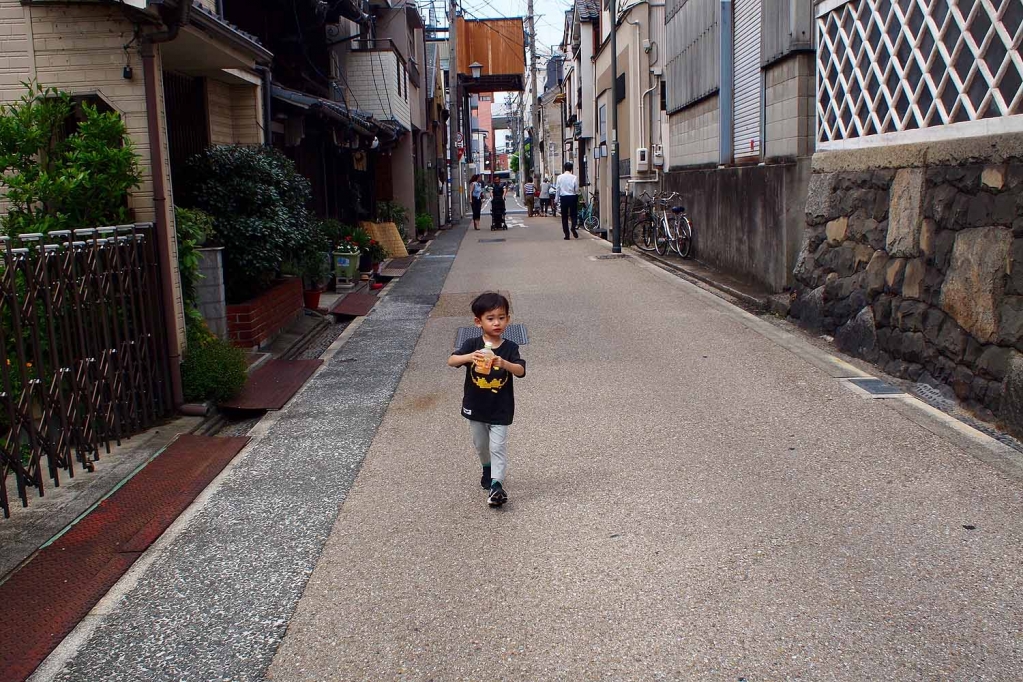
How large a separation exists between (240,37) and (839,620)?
7.12 metres

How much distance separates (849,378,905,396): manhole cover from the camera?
736cm

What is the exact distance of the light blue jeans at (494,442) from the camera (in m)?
5.10

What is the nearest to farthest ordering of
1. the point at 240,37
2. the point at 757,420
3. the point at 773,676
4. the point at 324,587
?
the point at 773,676 → the point at 324,587 → the point at 757,420 → the point at 240,37

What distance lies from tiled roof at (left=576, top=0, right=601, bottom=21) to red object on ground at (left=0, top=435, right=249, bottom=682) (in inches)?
1056

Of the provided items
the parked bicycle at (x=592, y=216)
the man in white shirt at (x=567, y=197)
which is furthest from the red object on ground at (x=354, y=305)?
the parked bicycle at (x=592, y=216)

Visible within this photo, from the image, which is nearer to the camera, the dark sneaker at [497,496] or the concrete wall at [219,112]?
the dark sneaker at [497,496]

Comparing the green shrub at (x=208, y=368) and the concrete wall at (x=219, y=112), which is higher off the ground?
the concrete wall at (x=219, y=112)

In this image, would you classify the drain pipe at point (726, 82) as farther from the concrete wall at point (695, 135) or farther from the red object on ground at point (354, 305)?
the red object on ground at point (354, 305)

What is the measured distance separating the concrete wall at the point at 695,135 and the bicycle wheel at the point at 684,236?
3.58 ft

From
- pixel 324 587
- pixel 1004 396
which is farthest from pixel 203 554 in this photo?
pixel 1004 396

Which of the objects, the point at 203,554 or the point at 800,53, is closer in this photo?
the point at 203,554

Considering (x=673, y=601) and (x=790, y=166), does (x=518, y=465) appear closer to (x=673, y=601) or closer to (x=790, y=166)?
(x=673, y=601)

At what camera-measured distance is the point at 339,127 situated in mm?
16031

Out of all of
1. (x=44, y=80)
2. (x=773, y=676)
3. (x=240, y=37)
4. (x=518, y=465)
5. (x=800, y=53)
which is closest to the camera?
(x=773, y=676)
